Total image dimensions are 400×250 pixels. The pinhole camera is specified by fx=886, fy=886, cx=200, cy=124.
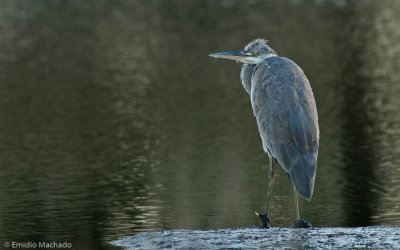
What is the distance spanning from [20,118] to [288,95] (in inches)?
477

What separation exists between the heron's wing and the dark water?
52.8 inches

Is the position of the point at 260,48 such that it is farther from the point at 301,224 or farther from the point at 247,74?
the point at 301,224

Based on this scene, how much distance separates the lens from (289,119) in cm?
1021

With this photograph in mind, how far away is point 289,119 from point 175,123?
9.45 m

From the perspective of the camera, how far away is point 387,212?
37.8ft

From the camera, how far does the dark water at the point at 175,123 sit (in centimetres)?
1190

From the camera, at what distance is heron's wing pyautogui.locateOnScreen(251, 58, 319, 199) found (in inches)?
391

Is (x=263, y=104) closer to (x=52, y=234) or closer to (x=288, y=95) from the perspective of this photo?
(x=288, y=95)

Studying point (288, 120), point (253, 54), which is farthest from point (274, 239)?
point (253, 54)

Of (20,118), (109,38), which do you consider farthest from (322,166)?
(109,38)

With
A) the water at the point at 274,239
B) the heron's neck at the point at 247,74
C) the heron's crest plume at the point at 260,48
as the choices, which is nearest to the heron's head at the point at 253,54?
the heron's crest plume at the point at 260,48

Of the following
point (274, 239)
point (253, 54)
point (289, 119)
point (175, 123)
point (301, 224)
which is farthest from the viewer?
point (175, 123)

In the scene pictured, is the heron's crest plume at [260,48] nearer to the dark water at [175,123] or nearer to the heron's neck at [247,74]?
the heron's neck at [247,74]

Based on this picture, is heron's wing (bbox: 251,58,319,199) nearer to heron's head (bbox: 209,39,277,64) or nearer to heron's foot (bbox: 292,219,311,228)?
heron's foot (bbox: 292,219,311,228)
